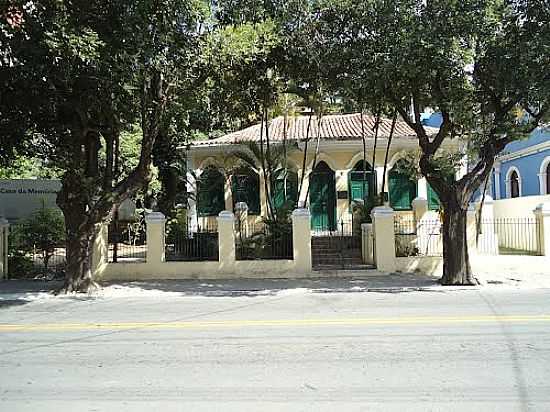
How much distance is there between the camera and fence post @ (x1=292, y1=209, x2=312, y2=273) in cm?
1612

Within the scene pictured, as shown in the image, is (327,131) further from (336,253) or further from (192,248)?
(192,248)

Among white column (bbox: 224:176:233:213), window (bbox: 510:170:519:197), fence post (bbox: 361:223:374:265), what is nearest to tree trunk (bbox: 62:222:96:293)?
fence post (bbox: 361:223:374:265)

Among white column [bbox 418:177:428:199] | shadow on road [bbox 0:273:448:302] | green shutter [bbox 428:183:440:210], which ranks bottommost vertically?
shadow on road [bbox 0:273:448:302]

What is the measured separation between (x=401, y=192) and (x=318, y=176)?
3642mm

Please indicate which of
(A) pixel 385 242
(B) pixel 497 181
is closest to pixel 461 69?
(A) pixel 385 242

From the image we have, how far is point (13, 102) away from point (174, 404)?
11259 millimetres

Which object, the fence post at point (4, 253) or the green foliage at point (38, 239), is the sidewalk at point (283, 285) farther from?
the green foliage at point (38, 239)

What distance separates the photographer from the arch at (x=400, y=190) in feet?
75.3

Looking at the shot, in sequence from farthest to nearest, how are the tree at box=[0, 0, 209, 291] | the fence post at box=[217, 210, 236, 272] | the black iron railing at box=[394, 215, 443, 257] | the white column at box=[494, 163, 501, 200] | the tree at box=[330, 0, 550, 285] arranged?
1. the white column at box=[494, 163, 501, 200]
2. the black iron railing at box=[394, 215, 443, 257]
3. the fence post at box=[217, 210, 236, 272]
4. the tree at box=[330, 0, 550, 285]
5. the tree at box=[0, 0, 209, 291]

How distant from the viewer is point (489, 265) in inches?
650

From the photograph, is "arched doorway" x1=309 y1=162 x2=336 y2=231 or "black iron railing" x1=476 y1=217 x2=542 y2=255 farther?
"arched doorway" x1=309 y1=162 x2=336 y2=231

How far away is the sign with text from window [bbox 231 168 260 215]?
8.46 meters

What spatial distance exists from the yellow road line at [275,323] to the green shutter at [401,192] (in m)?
14.0

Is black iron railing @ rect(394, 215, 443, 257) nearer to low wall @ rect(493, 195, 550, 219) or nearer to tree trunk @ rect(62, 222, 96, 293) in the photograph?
low wall @ rect(493, 195, 550, 219)
